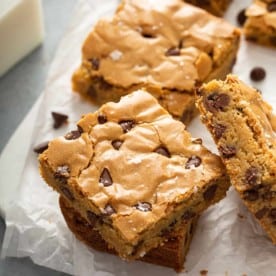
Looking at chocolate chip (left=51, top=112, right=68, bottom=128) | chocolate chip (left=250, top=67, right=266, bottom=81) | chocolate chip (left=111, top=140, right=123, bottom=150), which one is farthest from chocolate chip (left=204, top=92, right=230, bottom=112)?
chocolate chip (left=51, top=112, right=68, bottom=128)

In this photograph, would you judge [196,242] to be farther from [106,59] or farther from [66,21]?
[66,21]

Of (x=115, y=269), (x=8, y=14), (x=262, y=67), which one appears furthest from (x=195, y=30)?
(x=115, y=269)

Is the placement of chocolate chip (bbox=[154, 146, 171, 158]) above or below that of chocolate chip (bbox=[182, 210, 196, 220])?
above

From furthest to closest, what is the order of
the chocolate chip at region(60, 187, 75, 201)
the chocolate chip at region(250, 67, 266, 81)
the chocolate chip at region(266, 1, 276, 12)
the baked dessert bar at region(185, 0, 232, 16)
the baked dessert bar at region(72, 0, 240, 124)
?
1. the baked dessert bar at region(185, 0, 232, 16)
2. the chocolate chip at region(266, 1, 276, 12)
3. the chocolate chip at region(250, 67, 266, 81)
4. the baked dessert bar at region(72, 0, 240, 124)
5. the chocolate chip at region(60, 187, 75, 201)

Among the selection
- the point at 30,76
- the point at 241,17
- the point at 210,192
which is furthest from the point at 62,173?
the point at 241,17

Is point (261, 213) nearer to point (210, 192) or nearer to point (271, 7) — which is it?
point (210, 192)

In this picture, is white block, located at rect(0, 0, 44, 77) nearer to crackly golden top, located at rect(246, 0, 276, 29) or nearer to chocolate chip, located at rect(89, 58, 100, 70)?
chocolate chip, located at rect(89, 58, 100, 70)

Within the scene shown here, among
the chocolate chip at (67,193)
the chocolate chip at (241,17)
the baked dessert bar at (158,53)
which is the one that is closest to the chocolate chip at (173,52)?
the baked dessert bar at (158,53)
